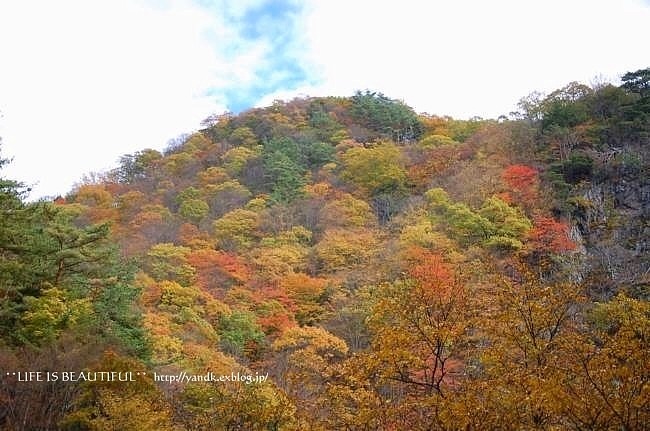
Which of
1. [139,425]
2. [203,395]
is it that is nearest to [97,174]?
[203,395]

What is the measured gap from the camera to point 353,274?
969 inches

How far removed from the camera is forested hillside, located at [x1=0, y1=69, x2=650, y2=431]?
6.98 metres

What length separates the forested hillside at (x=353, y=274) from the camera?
22.9 ft

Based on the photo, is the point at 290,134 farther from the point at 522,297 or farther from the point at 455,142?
the point at 522,297

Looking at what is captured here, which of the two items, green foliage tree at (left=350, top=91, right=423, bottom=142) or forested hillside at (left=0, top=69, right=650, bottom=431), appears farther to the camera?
green foliage tree at (left=350, top=91, right=423, bottom=142)

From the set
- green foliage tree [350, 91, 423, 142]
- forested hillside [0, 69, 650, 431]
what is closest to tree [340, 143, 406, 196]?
forested hillside [0, 69, 650, 431]

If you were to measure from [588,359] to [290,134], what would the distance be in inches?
1564

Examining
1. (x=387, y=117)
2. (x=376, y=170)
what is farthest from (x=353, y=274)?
(x=387, y=117)

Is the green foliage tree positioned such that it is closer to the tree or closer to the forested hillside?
the forested hillside

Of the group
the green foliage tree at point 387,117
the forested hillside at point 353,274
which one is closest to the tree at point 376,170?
the forested hillside at point 353,274

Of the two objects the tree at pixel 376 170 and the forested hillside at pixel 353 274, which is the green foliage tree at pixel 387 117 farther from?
the tree at pixel 376 170

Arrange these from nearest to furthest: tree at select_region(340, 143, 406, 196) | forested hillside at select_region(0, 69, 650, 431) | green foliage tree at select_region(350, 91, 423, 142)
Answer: forested hillside at select_region(0, 69, 650, 431), tree at select_region(340, 143, 406, 196), green foliage tree at select_region(350, 91, 423, 142)

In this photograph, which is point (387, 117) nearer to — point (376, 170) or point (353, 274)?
point (376, 170)

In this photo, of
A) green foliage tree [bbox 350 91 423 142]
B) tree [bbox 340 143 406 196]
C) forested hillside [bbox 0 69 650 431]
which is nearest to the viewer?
forested hillside [bbox 0 69 650 431]
